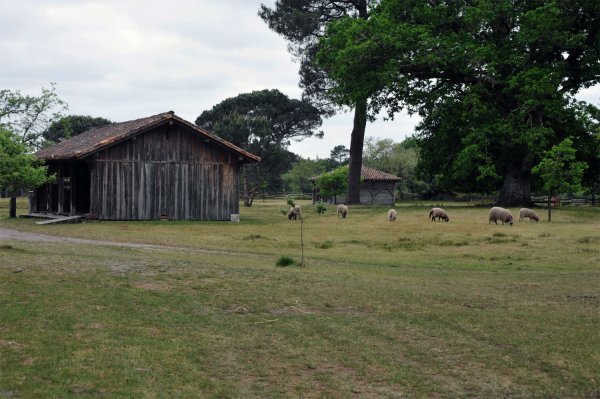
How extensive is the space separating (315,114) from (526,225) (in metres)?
61.4

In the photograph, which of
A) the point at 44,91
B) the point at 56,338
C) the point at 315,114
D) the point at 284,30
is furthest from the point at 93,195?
the point at 315,114

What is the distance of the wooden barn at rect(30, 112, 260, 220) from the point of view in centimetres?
3584

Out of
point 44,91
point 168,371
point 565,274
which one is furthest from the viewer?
point 44,91

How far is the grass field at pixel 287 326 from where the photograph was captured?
26.2 feet

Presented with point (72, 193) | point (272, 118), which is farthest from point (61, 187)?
point (272, 118)

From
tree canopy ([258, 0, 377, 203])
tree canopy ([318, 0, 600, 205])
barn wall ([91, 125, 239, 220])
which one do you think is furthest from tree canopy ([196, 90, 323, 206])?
barn wall ([91, 125, 239, 220])

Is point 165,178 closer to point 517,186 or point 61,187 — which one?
point 61,187

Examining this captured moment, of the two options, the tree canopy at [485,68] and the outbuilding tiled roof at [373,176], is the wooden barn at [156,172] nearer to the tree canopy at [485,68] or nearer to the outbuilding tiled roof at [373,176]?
the tree canopy at [485,68]

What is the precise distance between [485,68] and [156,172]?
20935mm

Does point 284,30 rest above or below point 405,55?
above

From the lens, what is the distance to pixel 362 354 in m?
9.41

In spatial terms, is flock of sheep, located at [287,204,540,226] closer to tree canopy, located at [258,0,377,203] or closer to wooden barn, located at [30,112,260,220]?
wooden barn, located at [30,112,260,220]

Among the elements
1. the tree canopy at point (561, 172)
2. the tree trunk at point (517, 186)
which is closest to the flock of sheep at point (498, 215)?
the tree canopy at point (561, 172)

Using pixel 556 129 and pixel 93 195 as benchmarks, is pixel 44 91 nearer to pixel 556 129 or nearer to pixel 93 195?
pixel 93 195
